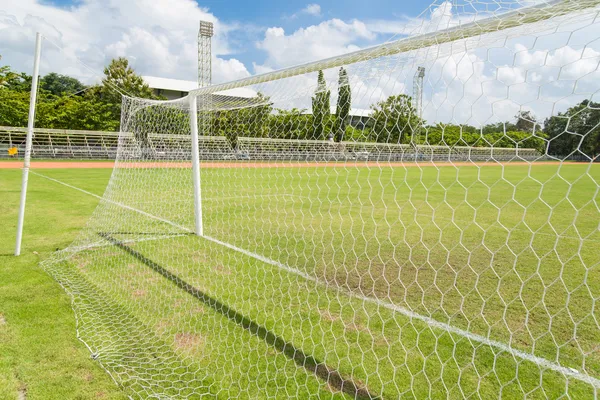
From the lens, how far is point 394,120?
3.02m

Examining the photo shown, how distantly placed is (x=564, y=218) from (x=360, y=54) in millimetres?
7617

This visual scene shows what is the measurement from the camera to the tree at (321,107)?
12.4 ft

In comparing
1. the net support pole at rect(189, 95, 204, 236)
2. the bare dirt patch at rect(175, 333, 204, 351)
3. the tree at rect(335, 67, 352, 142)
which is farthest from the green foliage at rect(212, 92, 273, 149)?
the bare dirt patch at rect(175, 333, 204, 351)

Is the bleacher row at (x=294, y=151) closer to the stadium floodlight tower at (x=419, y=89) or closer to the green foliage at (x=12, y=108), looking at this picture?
the stadium floodlight tower at (x=419, y=89)

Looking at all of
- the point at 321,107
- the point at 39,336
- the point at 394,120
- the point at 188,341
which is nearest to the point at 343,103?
the point at 321,107

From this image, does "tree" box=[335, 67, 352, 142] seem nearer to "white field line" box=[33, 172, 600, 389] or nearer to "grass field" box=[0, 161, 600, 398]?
"grass field" box=[0, 161, 600, 398]

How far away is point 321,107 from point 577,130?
2.40m

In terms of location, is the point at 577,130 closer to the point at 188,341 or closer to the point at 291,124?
the point at 188,341

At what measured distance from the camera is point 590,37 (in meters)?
1.83

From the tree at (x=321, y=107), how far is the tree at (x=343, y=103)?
0.20 metres

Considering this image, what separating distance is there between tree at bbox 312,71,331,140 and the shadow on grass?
1882 mm

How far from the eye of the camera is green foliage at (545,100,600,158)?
72.6 inches

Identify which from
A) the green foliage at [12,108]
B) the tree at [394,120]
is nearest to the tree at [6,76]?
the green foliage at [12,108]

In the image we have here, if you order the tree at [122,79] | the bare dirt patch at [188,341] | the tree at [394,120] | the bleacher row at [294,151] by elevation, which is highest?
the tree at [122,79]
